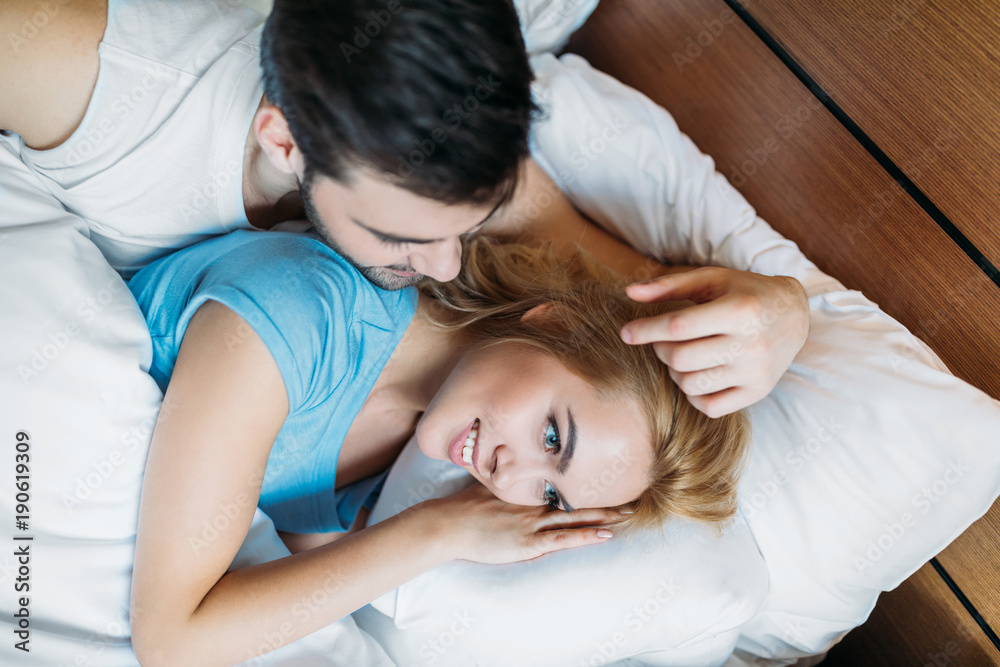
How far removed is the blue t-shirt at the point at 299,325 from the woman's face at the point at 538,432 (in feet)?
0.61

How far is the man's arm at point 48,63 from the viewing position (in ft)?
3.16

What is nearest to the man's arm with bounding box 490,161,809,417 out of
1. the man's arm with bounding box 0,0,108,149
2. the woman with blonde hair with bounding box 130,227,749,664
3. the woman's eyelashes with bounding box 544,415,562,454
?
the woman with blonde hair with bounding box 130,227,749,664

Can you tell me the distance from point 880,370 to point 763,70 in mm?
657

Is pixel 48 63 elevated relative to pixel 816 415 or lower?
lower

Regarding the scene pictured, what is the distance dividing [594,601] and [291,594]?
523 mm

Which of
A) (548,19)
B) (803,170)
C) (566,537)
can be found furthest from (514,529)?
(548,19)

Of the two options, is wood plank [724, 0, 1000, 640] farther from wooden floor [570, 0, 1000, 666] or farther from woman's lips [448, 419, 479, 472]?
woman's lips [448, 419, 479, 472]

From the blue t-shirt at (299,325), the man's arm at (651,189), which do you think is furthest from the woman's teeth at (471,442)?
the man's arm at (651,189)

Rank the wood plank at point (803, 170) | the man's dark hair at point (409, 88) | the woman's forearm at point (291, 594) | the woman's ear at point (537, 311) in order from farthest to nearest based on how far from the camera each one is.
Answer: the woman's ear at point (537, 311), the wood plank at point (803, 170), the woman's forearm at point (291, 594), the man's dark hair at point (409, 88)

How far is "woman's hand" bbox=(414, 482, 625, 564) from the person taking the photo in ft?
3.69

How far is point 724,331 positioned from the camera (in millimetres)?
913

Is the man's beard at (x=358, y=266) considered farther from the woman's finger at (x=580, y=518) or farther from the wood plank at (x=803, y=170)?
the wood plank at (x=803, y=170)

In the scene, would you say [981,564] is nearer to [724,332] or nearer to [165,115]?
[724,332]

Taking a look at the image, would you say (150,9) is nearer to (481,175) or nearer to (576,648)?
(481,175)
